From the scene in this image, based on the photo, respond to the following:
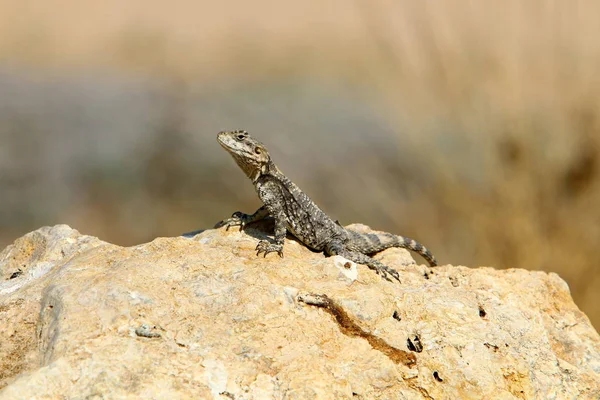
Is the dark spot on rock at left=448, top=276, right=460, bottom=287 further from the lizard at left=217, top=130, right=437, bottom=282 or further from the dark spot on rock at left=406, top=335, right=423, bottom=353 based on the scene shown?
the dark spot on rock at left=406, top=335, right=423, bottom=353

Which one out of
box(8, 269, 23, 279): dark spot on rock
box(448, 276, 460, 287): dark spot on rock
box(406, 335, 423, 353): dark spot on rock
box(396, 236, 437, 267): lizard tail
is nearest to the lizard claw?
box(448, 276, 460, 287): dark spot on rock

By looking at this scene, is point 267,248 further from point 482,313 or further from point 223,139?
point 482,313

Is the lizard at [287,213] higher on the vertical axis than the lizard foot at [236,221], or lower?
higher

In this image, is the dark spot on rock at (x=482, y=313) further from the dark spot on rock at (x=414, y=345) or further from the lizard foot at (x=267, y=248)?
the lizard foot at (x=267, y=248)

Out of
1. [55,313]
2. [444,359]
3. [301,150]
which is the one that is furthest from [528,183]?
[55,313]

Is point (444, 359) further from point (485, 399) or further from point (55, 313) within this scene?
point (55, 313)

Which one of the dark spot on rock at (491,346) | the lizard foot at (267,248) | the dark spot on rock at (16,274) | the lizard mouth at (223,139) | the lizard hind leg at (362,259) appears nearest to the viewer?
the dark spot on rock at (491,346)

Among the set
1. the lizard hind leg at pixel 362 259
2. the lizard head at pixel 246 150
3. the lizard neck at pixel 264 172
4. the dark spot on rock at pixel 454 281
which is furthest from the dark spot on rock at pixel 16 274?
the dark spot on rock at pixel 454 281

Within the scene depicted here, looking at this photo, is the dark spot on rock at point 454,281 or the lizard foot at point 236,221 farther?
the lizard foot at point 236,221

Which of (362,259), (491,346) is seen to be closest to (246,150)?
(362,259)
